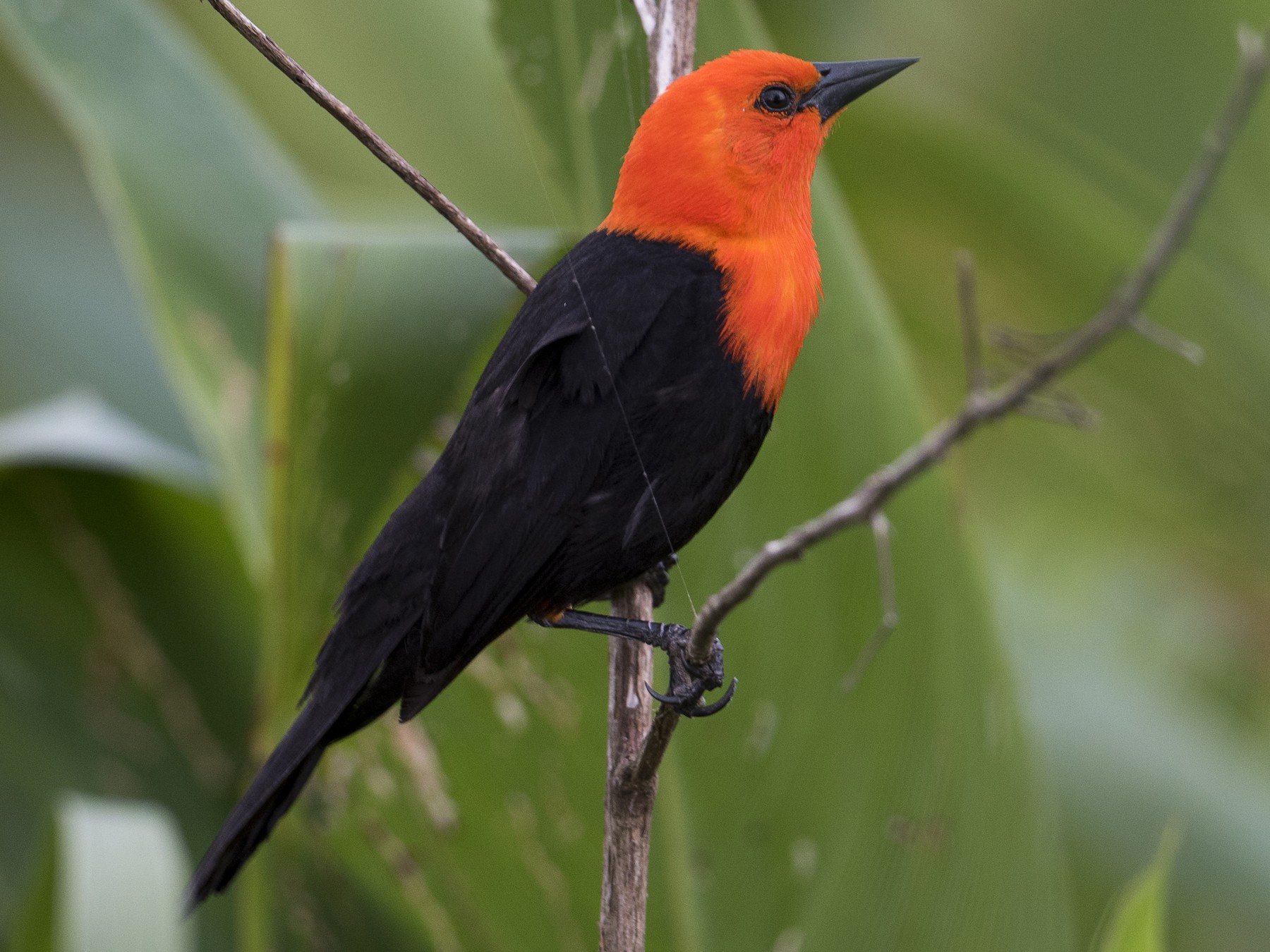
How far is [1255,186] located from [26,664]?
227 centimetres

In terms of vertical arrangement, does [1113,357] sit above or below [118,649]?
above

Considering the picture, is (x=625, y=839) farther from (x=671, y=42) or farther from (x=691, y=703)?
(x=671, y=42)

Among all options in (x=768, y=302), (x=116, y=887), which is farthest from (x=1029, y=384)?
(x=116, y=887)

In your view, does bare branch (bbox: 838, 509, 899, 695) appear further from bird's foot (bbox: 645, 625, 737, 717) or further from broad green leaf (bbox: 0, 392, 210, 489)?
broad green leaf (bbox: 0, 392, 210, 489)

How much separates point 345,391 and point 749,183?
543 millimetres

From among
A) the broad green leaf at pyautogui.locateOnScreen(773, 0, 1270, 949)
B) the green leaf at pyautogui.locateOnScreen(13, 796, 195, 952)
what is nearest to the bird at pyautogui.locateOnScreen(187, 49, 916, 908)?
the broad green leaf at pyautogui.locateOnScreen(773, 0, 1270, 949)

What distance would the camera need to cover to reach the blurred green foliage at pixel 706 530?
1366mm

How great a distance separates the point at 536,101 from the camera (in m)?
1.07

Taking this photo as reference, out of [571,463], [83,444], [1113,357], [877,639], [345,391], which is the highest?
[571,463]

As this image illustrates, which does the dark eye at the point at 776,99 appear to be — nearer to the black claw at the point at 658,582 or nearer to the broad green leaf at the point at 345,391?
the broad green leaf at the point at 345,391

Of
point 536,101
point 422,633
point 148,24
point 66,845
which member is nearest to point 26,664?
point 66,845

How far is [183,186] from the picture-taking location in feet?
7.27

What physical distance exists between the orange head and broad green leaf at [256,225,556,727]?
0.26 m

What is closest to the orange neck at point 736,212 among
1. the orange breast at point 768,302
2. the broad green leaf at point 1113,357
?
the orange breast at point 768,302
